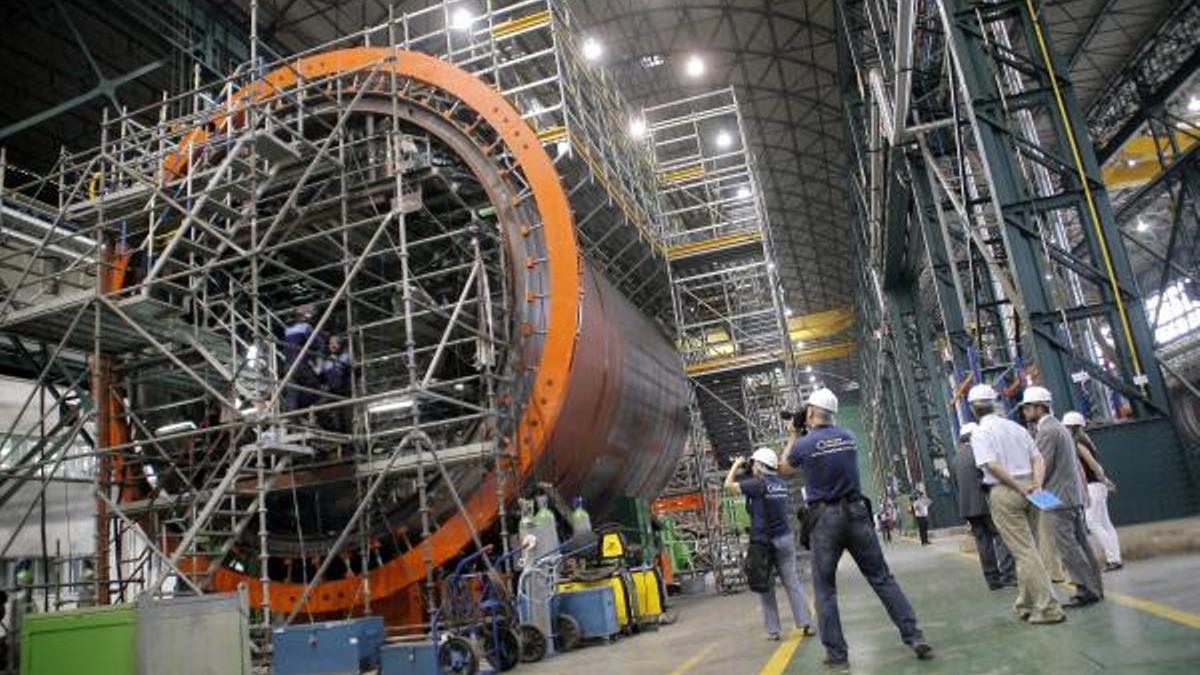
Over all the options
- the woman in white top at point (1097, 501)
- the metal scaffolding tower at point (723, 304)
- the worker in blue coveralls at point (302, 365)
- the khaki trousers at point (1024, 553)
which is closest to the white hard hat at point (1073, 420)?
the woman in white top at point (1097, 501)

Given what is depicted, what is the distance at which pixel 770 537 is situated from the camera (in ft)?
23.8

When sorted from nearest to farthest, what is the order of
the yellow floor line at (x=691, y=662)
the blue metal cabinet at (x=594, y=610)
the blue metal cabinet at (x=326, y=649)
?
the yellow floor line at (x=691, y=662)
the blue metal cabinet at (x=326, y=649)
the blue metal cabinet at (x=594, y=610)

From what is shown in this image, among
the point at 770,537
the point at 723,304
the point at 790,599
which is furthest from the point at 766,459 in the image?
the point at 723,304

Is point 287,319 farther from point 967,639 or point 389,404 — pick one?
point 967,639

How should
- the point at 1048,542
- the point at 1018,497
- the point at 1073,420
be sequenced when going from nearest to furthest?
the point at 1018,497 → the point at 1048,542 → the point at 1073,420

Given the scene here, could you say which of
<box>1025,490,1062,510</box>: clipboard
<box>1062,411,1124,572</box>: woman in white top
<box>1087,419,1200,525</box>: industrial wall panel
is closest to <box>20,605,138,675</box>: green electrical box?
<box>1025,490,1062,510</box>: clipboard

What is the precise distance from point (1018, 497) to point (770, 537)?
2130mm

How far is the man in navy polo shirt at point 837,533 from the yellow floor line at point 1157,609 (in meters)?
1.38

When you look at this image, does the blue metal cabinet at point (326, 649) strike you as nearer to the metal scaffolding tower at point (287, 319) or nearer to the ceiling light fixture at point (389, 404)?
the metal scaffolding tower at point (287, 319)

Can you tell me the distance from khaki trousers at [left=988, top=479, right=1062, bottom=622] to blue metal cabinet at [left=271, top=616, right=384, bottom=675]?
5.02 metres

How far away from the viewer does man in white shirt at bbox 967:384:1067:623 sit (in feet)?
17.9

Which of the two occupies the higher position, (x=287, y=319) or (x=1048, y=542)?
(x=287, y=319)

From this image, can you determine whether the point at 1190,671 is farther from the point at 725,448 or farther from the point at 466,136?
the point at 725,448

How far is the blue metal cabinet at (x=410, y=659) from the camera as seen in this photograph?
7.03 m
